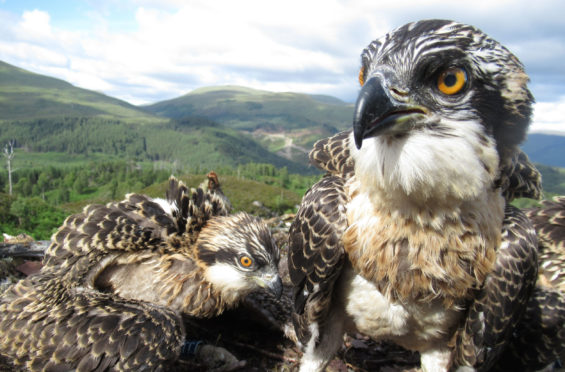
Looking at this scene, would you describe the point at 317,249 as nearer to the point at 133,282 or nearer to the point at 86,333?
the point at 86,333

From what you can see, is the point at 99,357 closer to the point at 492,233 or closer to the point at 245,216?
the point at 245,216

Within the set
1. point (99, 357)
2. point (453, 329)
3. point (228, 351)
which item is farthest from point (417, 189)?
point (228, 351)

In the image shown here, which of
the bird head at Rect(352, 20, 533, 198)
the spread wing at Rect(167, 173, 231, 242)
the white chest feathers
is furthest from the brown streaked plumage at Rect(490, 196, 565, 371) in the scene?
the spread wing at Rect(167, 173, 231, 242)

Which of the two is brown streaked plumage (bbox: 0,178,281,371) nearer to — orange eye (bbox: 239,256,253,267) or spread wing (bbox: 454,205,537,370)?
orange eye (bbox: 239,256,253,267)

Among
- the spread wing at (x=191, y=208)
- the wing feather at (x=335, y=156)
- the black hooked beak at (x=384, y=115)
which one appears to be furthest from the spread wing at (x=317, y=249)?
the spread wing at (x=191, y=208)

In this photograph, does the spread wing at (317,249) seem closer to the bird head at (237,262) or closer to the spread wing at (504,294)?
the spread wing at (504,294)

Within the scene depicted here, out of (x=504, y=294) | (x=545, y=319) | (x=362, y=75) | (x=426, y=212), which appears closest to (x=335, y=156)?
(x=362, y=75)
